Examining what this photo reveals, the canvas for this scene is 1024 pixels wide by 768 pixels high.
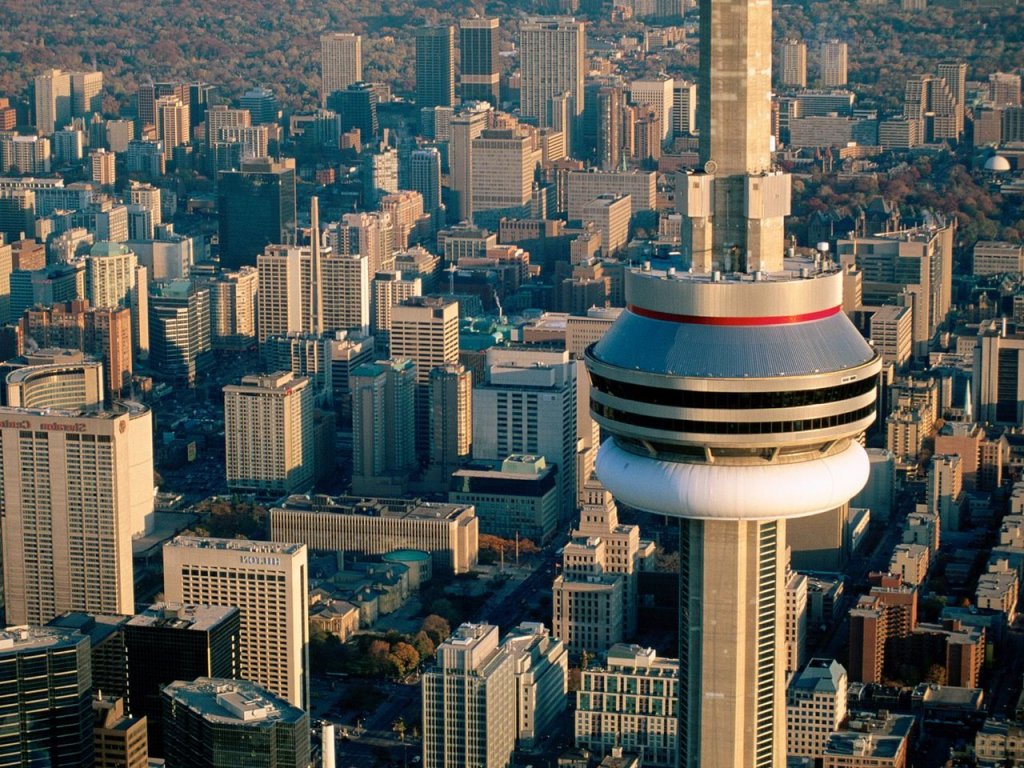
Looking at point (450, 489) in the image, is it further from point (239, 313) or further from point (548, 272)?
point (548, 272)

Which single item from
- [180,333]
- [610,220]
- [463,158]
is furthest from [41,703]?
[463,158]

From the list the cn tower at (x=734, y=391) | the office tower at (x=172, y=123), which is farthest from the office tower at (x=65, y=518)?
the office tower at (x=172, y=123)

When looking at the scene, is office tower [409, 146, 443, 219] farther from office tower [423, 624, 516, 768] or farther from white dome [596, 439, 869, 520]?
white dome [596, 439, 869, 520]

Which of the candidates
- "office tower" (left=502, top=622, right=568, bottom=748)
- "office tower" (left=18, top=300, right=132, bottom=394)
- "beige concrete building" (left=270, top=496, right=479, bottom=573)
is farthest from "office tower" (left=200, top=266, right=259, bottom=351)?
"office tower" (left=502, top=622, right=568, bottom=748)

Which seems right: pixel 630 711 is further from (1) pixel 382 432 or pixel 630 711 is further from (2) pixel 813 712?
(1) pixel 382 432

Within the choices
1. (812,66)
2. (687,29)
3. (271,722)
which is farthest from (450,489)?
(687,29)

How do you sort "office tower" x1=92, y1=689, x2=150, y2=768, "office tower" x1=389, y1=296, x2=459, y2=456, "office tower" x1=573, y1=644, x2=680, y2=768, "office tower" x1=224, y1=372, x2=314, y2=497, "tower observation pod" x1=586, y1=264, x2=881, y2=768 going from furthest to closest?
1. "office tower" x1=389, y1=296, x2=459, y2=456
2. "office tower" x1=224, y1=372, x2=314, y2=497
3. "office tower" x1=573, y1=644, x2=680, y2=768
4. "office tower" x1=92, y1=689, x2=150, y2=768
5. "tower observation pod" x1=586, y1=264, x2=881, y2=768

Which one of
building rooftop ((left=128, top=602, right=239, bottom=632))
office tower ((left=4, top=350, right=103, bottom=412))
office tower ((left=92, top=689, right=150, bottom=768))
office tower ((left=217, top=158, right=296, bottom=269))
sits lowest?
office tower ((left=92, top=689, right=150, bottom=768))
